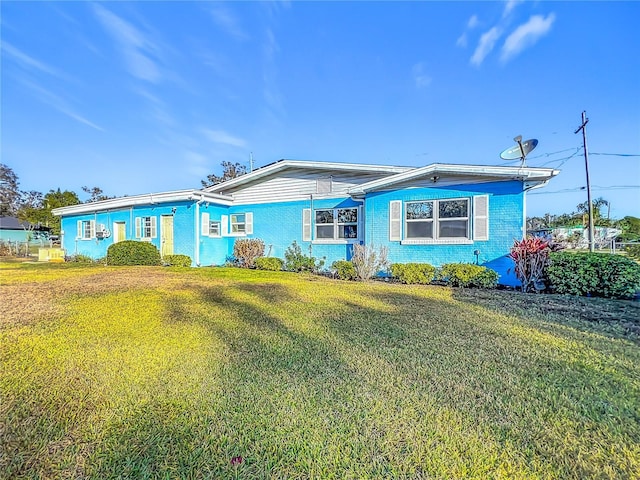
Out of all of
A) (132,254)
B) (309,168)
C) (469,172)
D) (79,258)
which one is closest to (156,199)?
(132,254)

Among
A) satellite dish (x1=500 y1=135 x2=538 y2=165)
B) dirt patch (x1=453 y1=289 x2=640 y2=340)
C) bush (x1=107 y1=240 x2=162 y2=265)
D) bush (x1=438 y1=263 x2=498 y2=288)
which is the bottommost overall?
dirt patch (x1=453 y1=289 x2=640 y2=340)

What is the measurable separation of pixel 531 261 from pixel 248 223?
11175 millimetres

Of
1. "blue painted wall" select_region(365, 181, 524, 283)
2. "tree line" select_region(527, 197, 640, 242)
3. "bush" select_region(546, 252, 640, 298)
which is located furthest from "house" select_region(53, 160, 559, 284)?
"tree line" select_region(527, 197, 640, 242)

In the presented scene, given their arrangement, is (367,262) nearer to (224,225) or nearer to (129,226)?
(224,225)

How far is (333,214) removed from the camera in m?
12.7

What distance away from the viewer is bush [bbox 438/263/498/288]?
8609 millimetres

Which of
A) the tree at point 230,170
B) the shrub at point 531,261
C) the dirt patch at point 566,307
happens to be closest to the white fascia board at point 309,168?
the shrub at point 531,261

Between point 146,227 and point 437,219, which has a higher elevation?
point 146,227

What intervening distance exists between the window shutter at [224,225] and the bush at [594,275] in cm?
1277

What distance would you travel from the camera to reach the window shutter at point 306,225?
13148 mm

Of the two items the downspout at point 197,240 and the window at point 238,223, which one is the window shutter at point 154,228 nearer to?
the downspout at point 197,240

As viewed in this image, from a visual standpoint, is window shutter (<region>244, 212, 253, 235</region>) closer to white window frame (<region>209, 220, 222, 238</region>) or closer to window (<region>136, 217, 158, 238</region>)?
white window frame (<region>209, 220, 222, 238</region>)

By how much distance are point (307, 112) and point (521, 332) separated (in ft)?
57.6

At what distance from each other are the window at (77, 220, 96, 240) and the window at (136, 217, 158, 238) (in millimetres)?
3753
